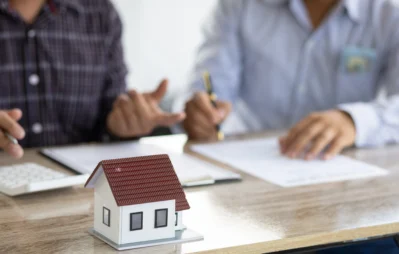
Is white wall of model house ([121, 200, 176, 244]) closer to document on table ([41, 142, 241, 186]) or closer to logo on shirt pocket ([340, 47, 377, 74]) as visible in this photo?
document on table ([41, 142, 241, 186])

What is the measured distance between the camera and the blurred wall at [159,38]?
3.65 m

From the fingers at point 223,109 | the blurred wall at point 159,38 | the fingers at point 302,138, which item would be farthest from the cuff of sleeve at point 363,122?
the blurred wall at point 159,38

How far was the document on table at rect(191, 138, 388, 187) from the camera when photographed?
4.84ft

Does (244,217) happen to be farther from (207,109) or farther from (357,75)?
(357,75)

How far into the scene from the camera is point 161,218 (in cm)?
104

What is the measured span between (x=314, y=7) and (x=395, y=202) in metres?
1.07

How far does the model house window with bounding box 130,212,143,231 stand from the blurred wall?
2567 mm

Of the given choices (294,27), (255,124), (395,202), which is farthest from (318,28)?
(395,202)

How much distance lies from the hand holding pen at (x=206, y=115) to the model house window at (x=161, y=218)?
32.1 inches

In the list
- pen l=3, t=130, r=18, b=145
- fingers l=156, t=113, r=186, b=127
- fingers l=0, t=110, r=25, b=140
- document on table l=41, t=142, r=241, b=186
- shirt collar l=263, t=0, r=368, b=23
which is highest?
shirt collar l=263, t=0, r=368, b=23

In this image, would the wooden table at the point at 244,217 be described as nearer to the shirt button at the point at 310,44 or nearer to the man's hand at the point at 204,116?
the man's hand at the point at 204,116

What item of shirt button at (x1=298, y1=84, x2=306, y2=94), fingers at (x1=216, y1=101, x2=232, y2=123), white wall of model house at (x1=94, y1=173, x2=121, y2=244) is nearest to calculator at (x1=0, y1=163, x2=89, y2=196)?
white wall of model house at (x1=94, y1=173, x2=121, y2=244)

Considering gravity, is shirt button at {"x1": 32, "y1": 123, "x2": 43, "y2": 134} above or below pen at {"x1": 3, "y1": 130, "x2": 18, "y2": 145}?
below

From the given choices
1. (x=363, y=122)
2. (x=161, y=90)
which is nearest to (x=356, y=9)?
(x=363, y=122)
